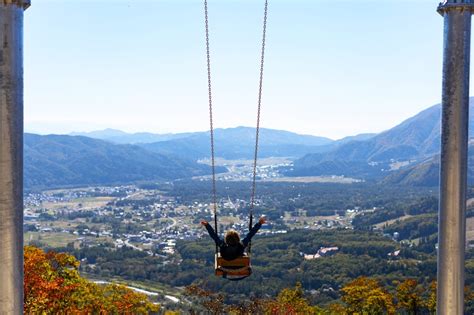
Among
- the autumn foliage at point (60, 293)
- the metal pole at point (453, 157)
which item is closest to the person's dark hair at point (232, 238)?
the metal pole at point (453, 157)

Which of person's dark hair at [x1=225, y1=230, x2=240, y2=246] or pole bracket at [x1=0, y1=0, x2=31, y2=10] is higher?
pole bracket at [x1=0, y1=0, x2=31, y2=10]

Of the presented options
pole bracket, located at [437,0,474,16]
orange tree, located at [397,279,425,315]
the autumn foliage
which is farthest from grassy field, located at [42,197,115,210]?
pole bracket, located at [437,0,474,16]

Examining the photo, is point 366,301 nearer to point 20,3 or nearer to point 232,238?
point 232,238

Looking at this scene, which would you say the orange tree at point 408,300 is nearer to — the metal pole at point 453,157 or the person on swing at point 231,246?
the person on swing at point 231,246

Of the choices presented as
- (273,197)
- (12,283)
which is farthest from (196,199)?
(12,283)

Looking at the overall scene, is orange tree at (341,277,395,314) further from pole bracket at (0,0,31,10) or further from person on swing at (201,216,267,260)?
pole bracket at (0,0,31,10)

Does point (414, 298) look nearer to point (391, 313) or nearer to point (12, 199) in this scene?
point (391, 313)
